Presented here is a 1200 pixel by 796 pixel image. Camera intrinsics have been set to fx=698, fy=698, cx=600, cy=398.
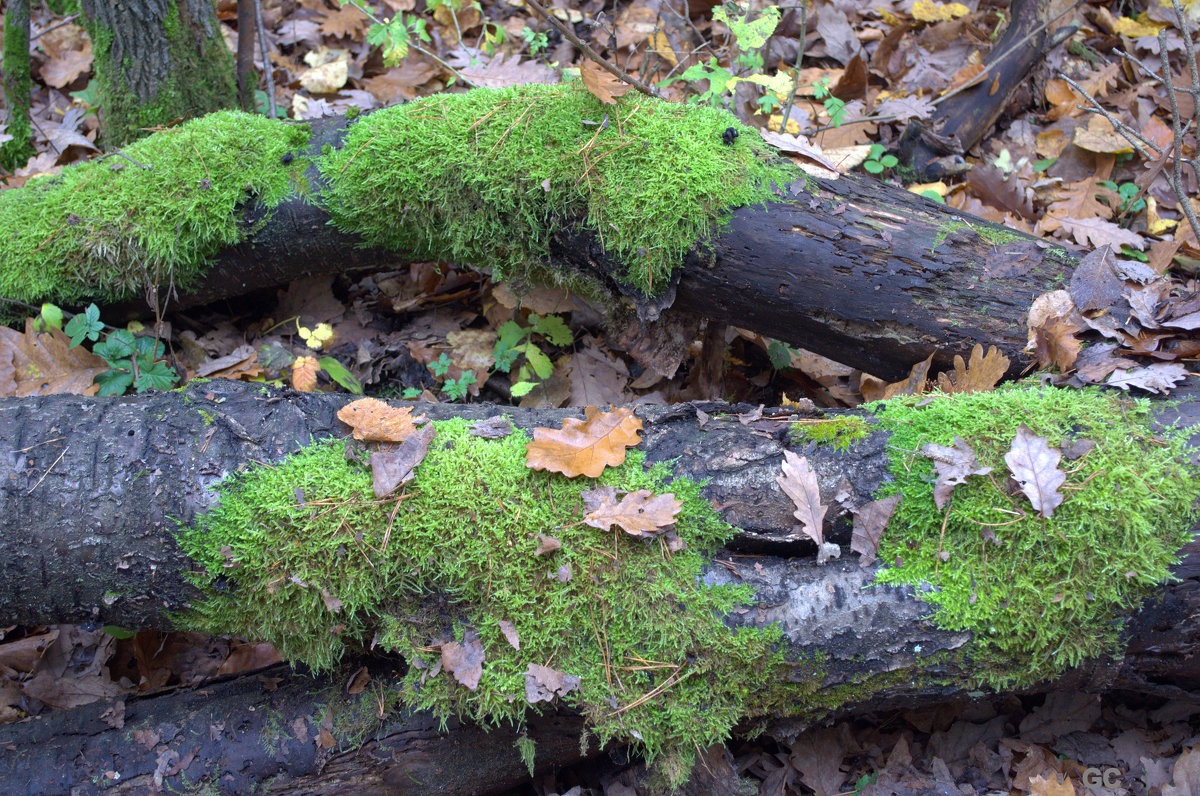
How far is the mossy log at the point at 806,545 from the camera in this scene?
1.98m

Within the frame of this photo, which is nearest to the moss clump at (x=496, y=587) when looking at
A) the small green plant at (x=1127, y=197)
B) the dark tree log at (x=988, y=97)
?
the dark tree log at (x=988, y=97)

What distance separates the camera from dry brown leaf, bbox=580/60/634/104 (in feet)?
9.31

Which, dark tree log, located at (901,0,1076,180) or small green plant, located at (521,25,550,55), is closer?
dark tree log, located at (901,0,1076,180)

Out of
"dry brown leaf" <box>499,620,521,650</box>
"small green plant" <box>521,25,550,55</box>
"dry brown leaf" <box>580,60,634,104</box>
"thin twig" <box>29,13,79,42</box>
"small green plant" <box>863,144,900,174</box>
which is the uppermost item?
"dry brown leaf" <box>580,60,634,104</box>

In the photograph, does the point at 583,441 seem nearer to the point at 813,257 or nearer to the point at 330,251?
the point at 813,257

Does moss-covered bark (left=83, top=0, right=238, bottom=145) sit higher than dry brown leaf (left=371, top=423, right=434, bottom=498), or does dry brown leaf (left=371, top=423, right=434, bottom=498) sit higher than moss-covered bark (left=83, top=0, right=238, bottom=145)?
moss-covered bark (left=83, top=0, right=238, bottom=145)

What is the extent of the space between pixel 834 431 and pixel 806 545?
0.38 metres

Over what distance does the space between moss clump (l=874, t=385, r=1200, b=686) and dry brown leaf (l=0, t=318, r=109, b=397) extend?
3.59 meters

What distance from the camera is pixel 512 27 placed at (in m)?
5.41

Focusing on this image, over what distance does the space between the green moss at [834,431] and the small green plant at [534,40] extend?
3.53 metres

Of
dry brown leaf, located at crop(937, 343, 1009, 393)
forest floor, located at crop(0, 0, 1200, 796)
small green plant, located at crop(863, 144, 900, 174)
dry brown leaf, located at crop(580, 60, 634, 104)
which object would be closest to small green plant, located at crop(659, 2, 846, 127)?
forest floor, located at crop(0, 0, 1200, 796)

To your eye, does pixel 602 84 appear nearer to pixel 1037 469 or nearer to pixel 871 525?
pixel 871 525

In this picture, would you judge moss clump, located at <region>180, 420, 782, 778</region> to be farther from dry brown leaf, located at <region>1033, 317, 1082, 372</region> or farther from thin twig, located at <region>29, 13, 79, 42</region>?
thin twig, located at <region>29, 13, 79, 42</region>

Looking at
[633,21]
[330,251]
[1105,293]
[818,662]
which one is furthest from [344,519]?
[633,21]
